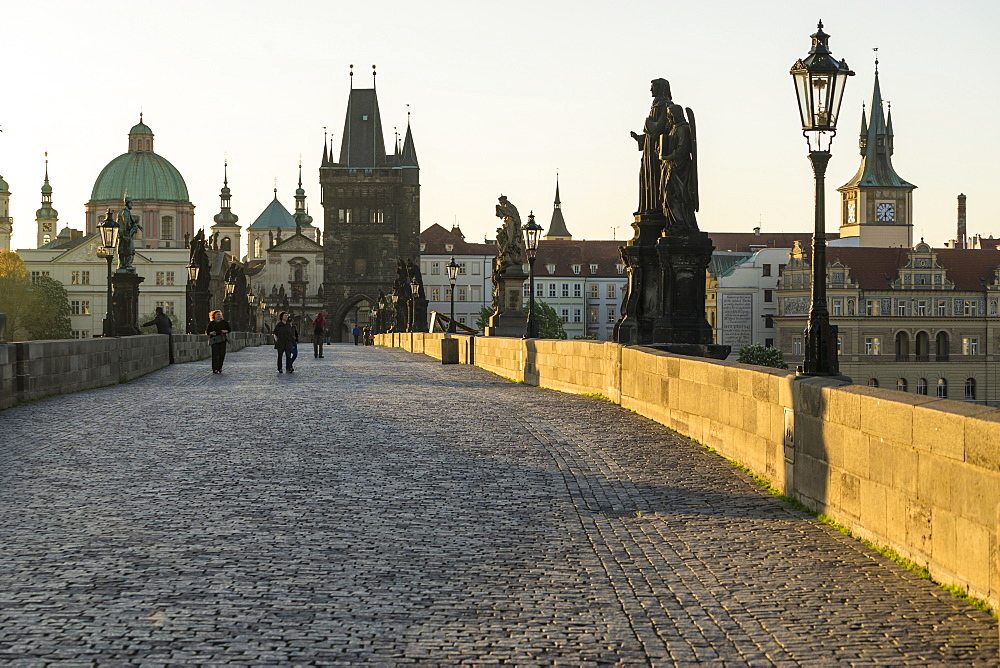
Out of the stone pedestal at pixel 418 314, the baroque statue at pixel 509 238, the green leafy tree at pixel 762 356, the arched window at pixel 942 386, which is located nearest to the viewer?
the baroque statue at pixel 509 238

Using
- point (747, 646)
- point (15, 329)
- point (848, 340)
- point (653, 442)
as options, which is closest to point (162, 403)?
point (653, 442)

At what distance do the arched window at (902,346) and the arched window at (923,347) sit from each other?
110 centimetres

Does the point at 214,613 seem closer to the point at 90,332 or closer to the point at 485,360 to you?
the point at 485,360

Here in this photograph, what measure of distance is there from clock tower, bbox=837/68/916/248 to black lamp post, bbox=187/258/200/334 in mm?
121526

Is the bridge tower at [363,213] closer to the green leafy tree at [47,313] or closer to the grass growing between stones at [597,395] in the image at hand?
the green leafy tree at [47,313]

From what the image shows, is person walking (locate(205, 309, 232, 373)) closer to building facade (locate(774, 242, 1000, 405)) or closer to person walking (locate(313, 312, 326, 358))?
person walking (locate(313, 312, 326, 358))

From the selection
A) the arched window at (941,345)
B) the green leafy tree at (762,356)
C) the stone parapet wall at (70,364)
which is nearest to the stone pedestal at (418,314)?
the stone parapet wall at (70,364)

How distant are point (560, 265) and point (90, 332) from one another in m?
52.0

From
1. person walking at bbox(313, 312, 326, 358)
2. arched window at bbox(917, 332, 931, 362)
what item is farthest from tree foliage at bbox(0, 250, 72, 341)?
arched window at bbox(917, 332, 931, 362)

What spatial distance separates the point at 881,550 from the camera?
7.12 meters

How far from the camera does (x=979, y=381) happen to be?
116875mm

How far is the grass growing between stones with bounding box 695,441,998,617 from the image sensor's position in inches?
235

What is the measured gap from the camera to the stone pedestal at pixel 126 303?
102 feet

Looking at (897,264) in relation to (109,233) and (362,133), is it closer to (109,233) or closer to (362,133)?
(362,133)
